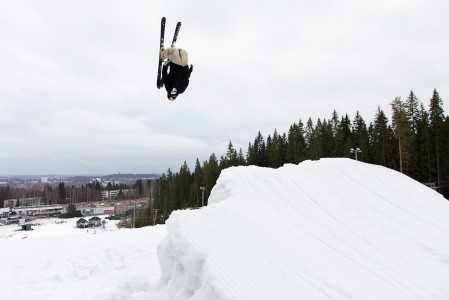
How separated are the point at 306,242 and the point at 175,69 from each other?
219 inches

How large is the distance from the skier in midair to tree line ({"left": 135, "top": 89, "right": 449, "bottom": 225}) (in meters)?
27.1

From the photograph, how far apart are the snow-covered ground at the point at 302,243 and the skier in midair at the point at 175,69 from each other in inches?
112

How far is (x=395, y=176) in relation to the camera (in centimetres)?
945

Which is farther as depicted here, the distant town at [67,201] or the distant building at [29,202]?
the distant building at [29,202]

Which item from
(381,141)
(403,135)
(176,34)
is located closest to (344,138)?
(381,141)

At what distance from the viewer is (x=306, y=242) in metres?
5.73

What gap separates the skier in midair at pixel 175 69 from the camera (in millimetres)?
8438

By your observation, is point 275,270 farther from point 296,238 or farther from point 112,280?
point 112,280

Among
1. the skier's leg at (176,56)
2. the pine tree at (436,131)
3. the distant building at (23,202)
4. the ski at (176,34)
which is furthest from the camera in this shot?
the distant building at (23,202)

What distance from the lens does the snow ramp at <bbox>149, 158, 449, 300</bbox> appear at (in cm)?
468

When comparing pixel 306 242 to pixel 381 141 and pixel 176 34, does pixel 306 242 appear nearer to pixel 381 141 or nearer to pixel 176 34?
pixel 176 34

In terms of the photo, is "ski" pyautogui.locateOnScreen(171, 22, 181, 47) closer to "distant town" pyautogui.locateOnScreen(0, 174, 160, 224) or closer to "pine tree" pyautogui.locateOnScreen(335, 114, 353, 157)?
"pine tree" pyautogui.locateOnScreen(335, 114, 353, 157)

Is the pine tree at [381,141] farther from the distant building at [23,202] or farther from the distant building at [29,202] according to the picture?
the distant building at [29,202]

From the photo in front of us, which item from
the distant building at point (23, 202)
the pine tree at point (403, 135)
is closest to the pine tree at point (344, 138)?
the pine tree at point (403, 135)
